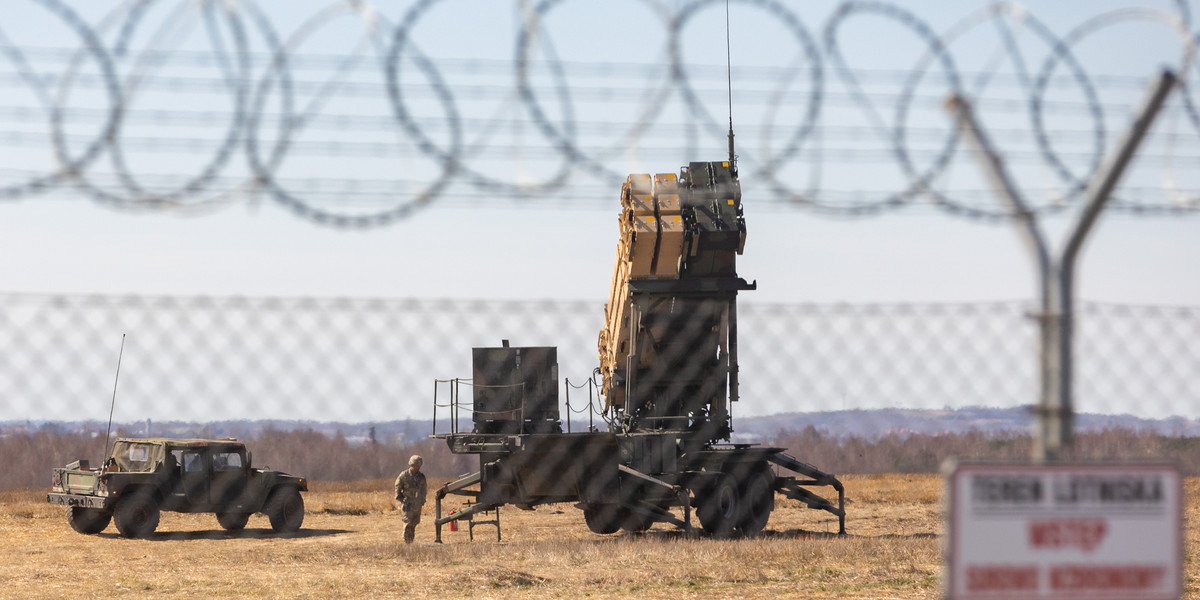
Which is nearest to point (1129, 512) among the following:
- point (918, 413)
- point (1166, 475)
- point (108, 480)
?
point (1166, 475)

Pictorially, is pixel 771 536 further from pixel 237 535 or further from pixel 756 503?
pixel 237 535

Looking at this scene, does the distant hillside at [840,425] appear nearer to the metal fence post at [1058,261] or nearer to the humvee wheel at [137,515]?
the metal fence post at [1058,261]

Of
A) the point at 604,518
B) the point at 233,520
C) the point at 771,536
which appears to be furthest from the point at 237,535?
the point at 771,536

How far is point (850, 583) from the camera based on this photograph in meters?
11.8

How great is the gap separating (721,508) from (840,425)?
11.3 metres

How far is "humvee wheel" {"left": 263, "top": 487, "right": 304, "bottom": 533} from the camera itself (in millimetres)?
20875

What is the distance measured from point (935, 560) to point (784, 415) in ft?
24.8

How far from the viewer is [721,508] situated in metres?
17.9

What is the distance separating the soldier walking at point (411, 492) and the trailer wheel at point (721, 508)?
3.79 metres

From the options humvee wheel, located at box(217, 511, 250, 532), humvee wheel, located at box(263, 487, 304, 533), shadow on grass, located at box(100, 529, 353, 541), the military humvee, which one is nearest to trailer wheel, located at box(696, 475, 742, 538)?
shadow on grass, located at box(100, 529, 353, 541)

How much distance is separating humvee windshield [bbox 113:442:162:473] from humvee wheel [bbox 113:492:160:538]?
0.53 metres

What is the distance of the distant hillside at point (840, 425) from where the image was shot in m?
5.81

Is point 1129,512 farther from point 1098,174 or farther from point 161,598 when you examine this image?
point 161,598

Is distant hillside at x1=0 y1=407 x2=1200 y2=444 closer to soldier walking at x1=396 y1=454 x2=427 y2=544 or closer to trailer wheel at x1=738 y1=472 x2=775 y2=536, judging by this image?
soldier walking at x1=396 y1=454 x2=427 y2=544
